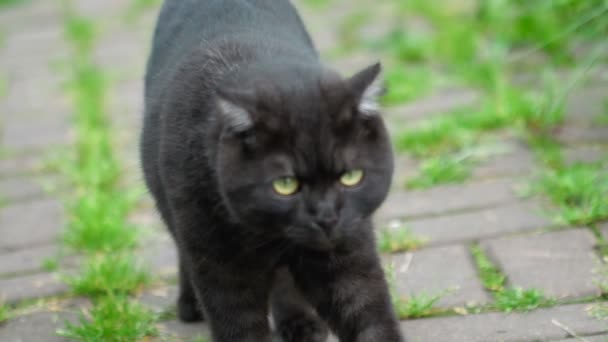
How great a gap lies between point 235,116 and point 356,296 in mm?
607

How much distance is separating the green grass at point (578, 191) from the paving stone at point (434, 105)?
3.16 feet

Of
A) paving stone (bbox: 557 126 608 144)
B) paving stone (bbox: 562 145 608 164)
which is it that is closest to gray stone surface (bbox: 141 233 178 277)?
paving stone (bbox: 562 145 608 164)

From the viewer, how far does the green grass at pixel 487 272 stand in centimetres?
299

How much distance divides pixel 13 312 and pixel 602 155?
2.28m

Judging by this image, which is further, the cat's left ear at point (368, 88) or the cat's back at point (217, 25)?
the cat's back at point (217, 25)

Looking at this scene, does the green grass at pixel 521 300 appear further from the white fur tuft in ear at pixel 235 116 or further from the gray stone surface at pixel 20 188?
the gray stone surface at pixel 20 188

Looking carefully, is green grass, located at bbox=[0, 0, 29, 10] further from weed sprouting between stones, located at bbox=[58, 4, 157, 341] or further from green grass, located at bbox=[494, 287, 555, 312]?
green grass, located at bbox=[494, 287, 555, 312]

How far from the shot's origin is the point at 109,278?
3.21 m

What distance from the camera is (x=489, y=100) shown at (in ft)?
14.7

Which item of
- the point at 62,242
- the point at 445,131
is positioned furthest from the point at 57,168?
the point at 445,131

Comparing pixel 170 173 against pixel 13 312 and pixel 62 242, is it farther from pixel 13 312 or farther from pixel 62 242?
pixel 62 242

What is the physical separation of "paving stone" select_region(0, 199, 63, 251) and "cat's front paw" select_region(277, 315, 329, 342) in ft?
4.17

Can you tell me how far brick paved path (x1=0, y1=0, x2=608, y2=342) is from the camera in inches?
110

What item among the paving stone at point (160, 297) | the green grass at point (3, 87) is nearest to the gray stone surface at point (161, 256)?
the paving stone at point (160, 297)
